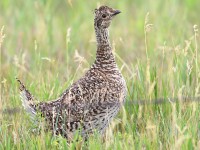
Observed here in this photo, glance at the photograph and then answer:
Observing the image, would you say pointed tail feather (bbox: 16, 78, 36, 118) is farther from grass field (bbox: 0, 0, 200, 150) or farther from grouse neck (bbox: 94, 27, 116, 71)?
grouse neck (bbox: 94, 27, 116, 71)

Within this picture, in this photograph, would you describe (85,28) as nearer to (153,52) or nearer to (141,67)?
(153,52)

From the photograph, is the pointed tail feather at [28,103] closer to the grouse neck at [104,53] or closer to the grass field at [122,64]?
the grass field at [122,64]

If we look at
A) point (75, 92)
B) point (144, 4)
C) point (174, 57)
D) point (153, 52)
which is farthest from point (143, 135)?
point (144, 4)

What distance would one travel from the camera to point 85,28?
435 inches

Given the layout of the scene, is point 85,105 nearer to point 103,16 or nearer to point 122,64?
point 103,16

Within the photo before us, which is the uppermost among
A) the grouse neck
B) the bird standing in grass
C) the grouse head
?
the grouse head

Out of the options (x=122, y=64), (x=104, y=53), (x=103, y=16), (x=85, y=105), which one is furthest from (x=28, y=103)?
(x=122, y=64)

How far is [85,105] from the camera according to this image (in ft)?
21.0

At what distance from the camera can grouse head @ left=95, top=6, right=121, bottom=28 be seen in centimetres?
693

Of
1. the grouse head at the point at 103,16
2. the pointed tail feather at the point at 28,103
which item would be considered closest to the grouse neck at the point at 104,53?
the grouse head at the point at 103,16

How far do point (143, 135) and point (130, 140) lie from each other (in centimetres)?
31

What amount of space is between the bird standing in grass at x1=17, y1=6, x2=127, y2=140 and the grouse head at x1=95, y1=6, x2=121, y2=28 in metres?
0.49

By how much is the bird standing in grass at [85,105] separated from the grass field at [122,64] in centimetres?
15

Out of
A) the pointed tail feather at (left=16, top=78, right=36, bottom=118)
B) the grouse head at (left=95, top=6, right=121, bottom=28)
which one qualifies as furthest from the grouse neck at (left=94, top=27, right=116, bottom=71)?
the pointed tail feather at (left=16, top=78, right=36, bottom=118)
